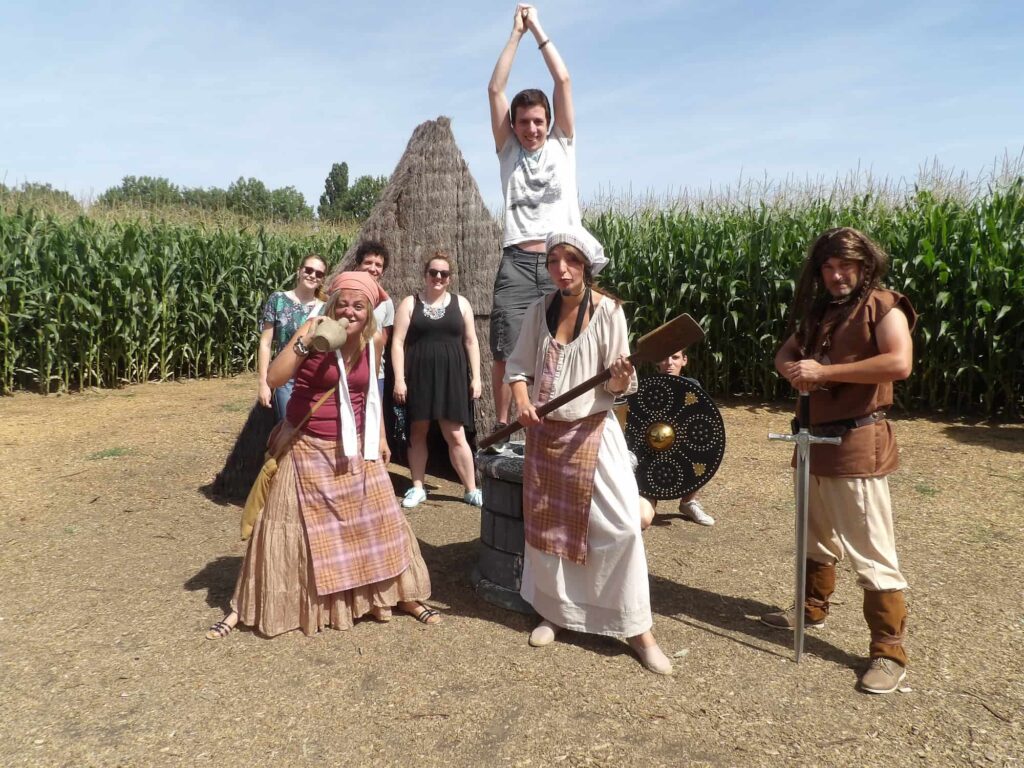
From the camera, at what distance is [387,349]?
19.2ft

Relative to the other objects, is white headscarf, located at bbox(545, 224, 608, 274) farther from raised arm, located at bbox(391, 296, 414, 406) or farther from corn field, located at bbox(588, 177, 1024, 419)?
corn field, located at bbox(588, 177, 1024, 419)

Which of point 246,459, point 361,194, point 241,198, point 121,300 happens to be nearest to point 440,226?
point 246,459

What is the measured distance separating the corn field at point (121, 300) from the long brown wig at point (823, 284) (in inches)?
373

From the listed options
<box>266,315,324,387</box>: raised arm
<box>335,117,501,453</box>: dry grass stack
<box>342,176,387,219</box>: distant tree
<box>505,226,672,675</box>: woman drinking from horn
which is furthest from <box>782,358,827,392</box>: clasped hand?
<box>342,176,387,219</box>: distant tree

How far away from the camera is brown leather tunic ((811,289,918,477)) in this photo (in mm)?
3098

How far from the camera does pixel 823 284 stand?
3301mm

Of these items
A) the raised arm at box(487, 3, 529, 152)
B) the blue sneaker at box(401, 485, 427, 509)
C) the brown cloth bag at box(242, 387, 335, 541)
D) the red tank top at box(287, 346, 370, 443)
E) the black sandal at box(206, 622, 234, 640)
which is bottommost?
the black sandal at box(206, 622, 234, 640)

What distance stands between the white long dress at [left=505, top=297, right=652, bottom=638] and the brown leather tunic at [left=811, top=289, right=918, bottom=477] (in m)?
0.79

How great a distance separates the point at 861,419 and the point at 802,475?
12.8 inches

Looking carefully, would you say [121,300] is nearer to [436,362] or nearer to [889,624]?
[436,362]

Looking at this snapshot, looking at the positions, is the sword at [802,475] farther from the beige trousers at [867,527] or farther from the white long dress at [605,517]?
the white long dress at [605,517]

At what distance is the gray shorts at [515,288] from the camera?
4.37m

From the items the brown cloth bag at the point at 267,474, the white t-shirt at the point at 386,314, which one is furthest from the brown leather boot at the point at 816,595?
the white t-shirt at the point at 386,314

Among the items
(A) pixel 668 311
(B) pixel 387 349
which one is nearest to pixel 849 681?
(B) pixel 387 349
